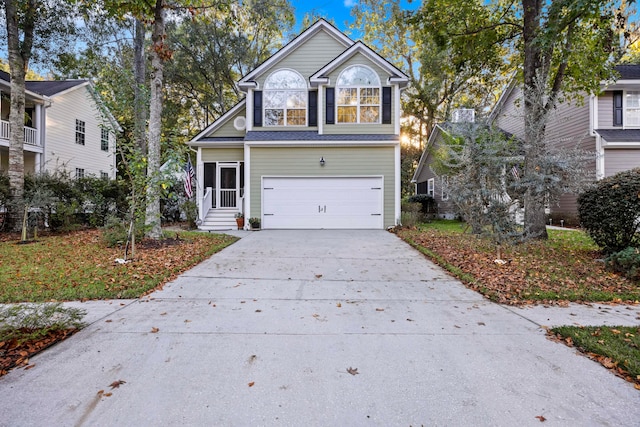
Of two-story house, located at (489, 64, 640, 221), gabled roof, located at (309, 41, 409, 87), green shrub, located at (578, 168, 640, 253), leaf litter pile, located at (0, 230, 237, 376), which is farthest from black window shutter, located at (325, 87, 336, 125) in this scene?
green shrub, located at (578, 168, 640, 253)

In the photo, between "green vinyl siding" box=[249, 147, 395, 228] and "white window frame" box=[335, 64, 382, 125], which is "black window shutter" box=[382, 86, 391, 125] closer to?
"white window frame" box=[335, 64, 382, 125]

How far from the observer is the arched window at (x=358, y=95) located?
1324 centimetres

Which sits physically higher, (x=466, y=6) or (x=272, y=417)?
(x=466, y=6)

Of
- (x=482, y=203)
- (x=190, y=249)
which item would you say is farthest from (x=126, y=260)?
(x=482, y=203)

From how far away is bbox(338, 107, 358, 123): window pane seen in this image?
13.4m

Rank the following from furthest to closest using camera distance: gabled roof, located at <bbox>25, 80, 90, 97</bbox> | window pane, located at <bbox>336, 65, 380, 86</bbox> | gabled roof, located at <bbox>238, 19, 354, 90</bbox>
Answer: gabled roof, located at <bbox>25, 80, 90, 97</bbox>
gabled roof, located at <bbox>238, 19, 354, 90</bbox>
window pane, located at <bbox>336, 65, 380, 86</bbox>

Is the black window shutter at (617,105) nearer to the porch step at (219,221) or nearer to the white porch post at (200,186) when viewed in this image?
the porch step at (219,221)

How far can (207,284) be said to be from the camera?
539cm

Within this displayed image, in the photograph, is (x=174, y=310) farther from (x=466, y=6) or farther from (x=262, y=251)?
(x=466, y=6)

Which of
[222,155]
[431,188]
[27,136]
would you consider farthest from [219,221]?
[431,188]

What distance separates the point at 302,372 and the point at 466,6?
11.3 meters

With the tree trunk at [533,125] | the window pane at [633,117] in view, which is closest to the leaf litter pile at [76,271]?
the tree trunk at [533,125]

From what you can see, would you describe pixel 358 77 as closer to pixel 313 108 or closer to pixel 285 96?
pixel 313 108

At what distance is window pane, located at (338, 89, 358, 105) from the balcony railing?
46.7ft
